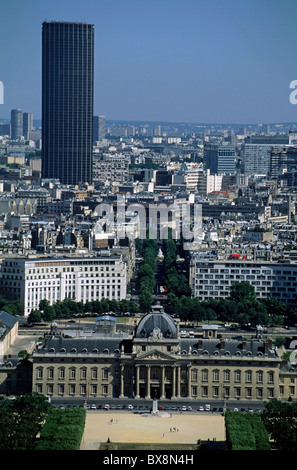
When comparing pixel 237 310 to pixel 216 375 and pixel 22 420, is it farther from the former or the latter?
pixel 22 420

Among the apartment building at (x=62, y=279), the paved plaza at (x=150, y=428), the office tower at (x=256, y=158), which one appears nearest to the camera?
the paved plaza at (x=150, y=428)

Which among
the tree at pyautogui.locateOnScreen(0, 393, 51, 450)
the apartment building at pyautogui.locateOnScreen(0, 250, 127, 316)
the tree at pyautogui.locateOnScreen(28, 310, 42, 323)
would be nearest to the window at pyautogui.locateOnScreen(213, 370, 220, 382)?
the tree at pyautogui.locateOnScreen(0, 393, 51, 450)

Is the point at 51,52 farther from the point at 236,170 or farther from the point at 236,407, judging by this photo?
the point at 236,407

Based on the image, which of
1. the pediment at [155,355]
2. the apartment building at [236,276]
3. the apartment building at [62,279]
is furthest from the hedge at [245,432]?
the apartment building at [236,276]

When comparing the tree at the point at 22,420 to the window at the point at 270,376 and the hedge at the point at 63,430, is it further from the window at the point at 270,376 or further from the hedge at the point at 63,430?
the window at the point at 270,376
